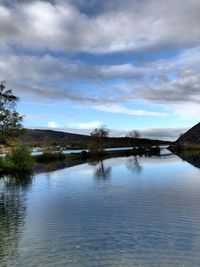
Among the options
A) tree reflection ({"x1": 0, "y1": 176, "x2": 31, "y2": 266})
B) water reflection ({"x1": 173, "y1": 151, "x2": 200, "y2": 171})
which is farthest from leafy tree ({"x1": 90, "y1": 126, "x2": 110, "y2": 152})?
tree reflection ({"x1": 0, "y1": 176, "x2": 31, "y2": 266})

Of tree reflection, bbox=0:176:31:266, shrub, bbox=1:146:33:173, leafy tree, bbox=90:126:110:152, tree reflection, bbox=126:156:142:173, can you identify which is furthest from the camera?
leafy tree, bbox=90:126:110:152

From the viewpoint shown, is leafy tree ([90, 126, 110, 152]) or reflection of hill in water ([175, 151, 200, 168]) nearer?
reflection of hill in water ([175, 151, 200, 168])

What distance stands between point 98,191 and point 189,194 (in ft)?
30.0

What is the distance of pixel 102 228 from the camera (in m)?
23.2

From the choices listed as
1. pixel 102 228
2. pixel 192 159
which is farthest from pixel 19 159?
pixel 102 228

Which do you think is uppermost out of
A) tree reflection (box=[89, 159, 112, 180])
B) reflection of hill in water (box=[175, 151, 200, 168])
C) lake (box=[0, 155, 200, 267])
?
reflection of hill in water (box=[175, 151, 200, 168])

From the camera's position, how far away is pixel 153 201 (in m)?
32.6

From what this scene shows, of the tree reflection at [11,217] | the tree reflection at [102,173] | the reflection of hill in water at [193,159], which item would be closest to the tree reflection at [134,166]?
the tree reflection at [102,173]

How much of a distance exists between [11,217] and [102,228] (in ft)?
24.8

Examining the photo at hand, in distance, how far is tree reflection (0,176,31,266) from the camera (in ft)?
63.5

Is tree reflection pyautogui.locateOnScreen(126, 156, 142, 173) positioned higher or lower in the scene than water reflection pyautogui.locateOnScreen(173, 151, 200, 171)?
lower

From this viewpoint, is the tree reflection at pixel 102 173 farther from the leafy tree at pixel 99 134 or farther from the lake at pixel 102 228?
the leafy tree at pixel 99 134

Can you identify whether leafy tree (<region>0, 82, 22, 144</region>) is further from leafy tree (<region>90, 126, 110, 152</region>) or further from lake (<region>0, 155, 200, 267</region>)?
leafy tree (<region>90, 126, 110, 152</region>)

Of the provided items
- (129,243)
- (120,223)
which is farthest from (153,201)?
(129,243)
